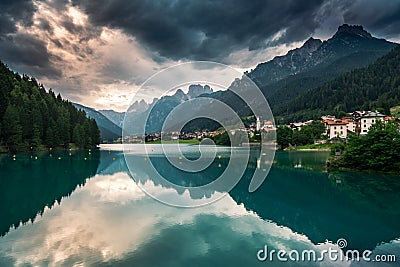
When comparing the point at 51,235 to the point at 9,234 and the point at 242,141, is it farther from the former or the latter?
the point at 242,141

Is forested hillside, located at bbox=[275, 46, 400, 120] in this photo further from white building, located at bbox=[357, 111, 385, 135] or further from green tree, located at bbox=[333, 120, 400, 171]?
green tree, located at bbox=[333, 120, 400, 171]

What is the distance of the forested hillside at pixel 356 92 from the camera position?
265 feet

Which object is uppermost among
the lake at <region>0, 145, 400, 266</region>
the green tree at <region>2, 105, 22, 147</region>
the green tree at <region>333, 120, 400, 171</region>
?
the green tree at <region>2, 105, 22, 147</region>

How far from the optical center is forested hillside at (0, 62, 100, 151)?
42625 mm

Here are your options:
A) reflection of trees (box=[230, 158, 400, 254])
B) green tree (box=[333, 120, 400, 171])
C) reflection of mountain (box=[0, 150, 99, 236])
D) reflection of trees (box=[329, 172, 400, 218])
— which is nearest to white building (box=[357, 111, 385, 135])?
green tree (box=[333, 120, 400, 171])

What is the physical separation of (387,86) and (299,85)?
6338 cm

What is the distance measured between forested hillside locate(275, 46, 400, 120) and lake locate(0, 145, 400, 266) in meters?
68.6

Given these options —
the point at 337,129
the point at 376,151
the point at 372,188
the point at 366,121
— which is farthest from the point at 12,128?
the point at 366,121

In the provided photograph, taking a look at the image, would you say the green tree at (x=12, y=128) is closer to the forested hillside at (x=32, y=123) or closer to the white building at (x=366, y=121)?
the forested hillside at (x=32, y=123)

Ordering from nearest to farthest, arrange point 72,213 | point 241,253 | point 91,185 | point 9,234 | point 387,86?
point 241,253
point 9,234
point 72,213
point 91,185
point 387,86

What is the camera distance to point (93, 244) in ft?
27.6

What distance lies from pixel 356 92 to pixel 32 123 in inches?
3455

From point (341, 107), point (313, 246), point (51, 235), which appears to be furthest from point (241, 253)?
point (341, 107)

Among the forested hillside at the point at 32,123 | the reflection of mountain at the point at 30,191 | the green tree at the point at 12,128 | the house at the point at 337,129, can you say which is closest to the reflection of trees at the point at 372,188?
the reflection of mountain at the point at 30,191
